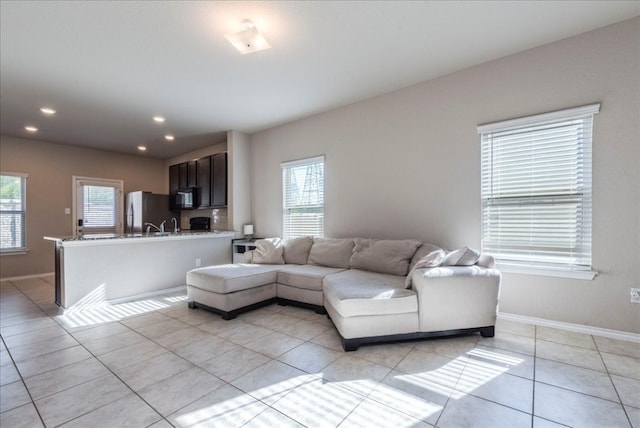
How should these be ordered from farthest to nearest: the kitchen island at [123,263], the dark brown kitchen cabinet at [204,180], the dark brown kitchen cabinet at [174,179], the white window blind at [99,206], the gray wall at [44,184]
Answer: the dark brown kitchen cabinet at [174,179]
the white window blind at [99,206]
the dark brown kitchen cabinet at [204,180]
the gray wall at [44,184]
the kitchen island at [123,263]

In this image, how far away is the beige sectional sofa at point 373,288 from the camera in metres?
2.42

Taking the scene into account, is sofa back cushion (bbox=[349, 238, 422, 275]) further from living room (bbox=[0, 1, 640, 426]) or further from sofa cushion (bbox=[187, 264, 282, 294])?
sofa cushion (bbox=[187, 264, 282, 294])

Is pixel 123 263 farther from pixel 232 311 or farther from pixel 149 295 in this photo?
pixel 232 311

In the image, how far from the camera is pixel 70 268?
3.40 meters

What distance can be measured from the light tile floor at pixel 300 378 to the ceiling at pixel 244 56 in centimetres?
273

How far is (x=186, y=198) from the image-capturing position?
244 inches

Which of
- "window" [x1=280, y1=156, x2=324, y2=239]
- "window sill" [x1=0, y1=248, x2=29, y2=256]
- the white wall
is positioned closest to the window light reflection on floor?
Answer: "window" [x1=280, y1=156, x2=324, y2=239]

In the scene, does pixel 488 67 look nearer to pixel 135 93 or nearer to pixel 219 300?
pixel 219 300

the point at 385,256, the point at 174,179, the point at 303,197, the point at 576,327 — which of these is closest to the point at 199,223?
the point at 174,179

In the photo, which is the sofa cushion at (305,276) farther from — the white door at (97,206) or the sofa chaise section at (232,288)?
the white door at (97,206)

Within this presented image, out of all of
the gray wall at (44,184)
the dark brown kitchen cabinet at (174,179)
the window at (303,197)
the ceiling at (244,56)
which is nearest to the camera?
the ceiling at (244,56)

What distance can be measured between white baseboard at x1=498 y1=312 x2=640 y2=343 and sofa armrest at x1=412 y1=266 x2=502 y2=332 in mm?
592

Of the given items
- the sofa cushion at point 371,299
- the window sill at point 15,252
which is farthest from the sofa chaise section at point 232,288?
the window sill at point 15,252

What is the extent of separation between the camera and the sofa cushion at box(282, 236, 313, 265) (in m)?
4.04
